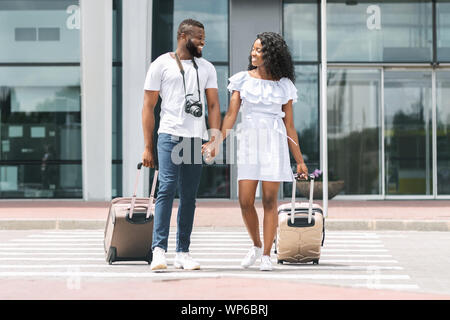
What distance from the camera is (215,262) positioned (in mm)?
8109

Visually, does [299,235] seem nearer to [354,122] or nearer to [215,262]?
[215,262]

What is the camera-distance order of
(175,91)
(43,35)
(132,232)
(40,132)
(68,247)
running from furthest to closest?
(43,35)
(40,132)
(68,247)
(132,232)
(175,91)

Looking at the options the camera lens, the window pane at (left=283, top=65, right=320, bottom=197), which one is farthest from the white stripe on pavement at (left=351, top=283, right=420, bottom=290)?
the window pane at (left=283, top=65, right=320, bottom=197)

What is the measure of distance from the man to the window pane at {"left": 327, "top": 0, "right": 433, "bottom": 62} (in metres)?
13.3

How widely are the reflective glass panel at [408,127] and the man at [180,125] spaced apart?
13.5 meters

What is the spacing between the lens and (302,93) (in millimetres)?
19938

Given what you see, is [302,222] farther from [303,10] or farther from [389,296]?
[303,10]

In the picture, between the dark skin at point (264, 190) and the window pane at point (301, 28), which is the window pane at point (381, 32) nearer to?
the window pane at point (301, 28)

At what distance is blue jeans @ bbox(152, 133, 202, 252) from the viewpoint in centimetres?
699

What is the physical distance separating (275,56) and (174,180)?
1460 millimetres

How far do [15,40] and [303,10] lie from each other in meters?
7.30

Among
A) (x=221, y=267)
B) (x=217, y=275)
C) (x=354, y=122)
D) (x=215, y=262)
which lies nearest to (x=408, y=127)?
(x=354, y=122)

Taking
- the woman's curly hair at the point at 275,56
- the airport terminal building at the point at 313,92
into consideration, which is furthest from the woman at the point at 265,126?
the airport terminal building at the point at 313,92


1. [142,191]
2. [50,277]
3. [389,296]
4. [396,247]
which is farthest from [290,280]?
[142,191]
